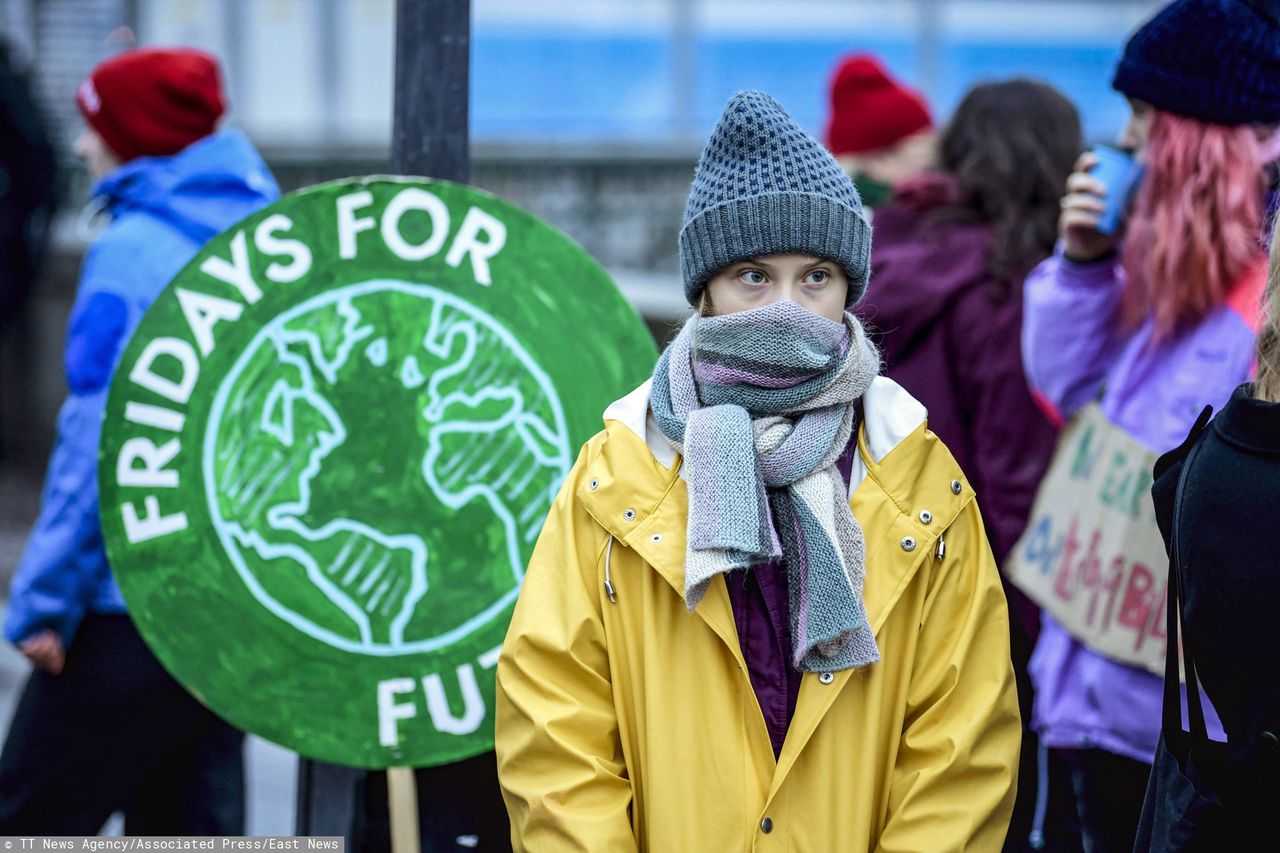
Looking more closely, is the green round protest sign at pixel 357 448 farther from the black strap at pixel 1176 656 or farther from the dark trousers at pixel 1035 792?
the dark trousers at pixel 1035 792

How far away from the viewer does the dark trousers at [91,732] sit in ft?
10.6

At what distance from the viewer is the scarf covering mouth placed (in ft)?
7.00

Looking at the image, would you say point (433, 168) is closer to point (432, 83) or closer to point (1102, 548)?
point (432, 83)

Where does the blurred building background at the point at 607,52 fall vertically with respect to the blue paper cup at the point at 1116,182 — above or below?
below

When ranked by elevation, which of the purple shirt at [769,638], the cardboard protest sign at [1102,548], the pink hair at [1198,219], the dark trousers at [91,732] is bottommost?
the dark trousers at [91,732]

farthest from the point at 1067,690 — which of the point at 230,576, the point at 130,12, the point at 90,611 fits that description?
the point at 130,12

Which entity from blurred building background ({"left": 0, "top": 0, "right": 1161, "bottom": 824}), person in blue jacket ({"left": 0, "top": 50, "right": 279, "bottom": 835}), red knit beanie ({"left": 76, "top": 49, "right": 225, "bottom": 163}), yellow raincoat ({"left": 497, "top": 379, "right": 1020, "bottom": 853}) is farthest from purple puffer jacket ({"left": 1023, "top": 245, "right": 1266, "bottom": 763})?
blurred building background ({"left": 0, "top": 0, "right": 1161, "bottom": 824})

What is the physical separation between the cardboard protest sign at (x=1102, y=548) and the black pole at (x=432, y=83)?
127 cm

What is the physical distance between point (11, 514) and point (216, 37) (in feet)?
15.5

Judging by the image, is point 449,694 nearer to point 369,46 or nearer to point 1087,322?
point 1087,322

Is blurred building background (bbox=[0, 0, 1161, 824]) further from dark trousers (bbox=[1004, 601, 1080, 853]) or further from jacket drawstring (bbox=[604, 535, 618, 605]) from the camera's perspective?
jacket drawstring (bbox=[604, 535, 618, 605])

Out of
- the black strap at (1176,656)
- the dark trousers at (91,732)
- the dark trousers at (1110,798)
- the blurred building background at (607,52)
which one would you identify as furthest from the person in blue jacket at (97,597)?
the blurred building background at (607,52)

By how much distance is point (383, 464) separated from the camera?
297cm

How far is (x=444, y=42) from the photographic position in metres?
3.01
